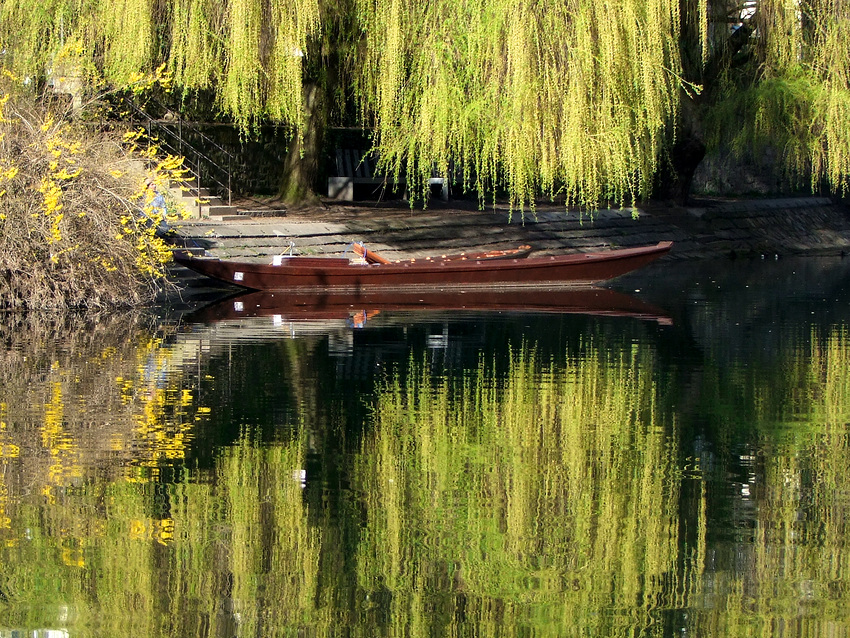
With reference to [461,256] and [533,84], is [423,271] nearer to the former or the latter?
[461,256]

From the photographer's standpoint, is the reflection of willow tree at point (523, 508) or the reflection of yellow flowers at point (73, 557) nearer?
the reflection of willow tree at point (523, 508)

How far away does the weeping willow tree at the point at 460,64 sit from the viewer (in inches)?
885

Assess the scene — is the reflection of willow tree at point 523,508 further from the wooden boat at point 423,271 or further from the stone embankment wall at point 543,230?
the stone embankment wall at point 543,230

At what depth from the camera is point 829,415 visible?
42.4 ft

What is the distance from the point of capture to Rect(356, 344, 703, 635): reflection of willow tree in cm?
739

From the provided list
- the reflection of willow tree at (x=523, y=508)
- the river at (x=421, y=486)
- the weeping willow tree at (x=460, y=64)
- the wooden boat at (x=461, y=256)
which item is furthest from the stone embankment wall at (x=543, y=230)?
the reflection of willow tree at (x=523, y=508)

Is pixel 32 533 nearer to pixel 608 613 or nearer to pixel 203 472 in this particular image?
pixel 203 472

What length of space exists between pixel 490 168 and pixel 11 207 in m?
8.73

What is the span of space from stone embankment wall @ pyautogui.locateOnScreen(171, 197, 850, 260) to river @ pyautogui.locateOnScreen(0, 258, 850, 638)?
8738 mm

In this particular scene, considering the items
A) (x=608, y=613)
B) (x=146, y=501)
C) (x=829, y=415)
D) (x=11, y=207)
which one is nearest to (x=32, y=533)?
(x=146, y=501)

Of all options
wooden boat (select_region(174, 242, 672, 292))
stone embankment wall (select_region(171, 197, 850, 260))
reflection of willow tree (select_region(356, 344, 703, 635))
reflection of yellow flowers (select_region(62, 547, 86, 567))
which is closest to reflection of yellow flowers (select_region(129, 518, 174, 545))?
reflection of yellow flowers (select_region(62, 547, 86, 567))

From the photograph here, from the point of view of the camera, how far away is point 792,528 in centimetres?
886

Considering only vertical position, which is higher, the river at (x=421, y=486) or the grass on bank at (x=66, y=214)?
the grass on bank at (x=66, y=214)

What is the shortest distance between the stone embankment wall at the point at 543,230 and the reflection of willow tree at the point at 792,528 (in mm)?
14031
